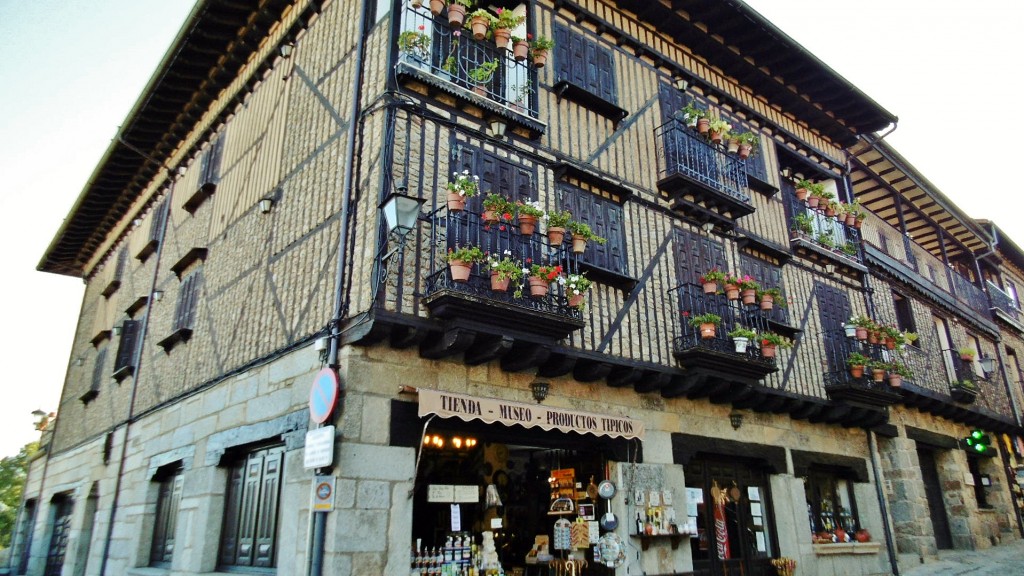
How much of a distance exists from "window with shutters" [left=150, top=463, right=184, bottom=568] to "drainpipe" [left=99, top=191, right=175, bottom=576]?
1.60 m

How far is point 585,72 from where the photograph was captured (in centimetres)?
1002

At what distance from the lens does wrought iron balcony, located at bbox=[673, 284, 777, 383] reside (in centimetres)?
923

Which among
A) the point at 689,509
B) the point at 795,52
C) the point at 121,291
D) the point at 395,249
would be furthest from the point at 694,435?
the point at 121,291

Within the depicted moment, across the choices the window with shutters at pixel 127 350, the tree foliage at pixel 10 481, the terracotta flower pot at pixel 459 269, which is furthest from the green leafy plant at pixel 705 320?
the tree foliage at pixel 10 481

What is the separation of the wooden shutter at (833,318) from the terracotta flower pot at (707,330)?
3.90 metres

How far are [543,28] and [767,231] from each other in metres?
5.46

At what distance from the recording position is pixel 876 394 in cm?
1167

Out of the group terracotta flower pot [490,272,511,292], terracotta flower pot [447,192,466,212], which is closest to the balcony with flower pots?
terracotta flower pot [490,272,511,292]

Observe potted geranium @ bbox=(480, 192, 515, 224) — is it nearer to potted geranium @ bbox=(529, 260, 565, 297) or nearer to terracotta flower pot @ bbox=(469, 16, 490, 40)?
potted geranium @ bbox=(529, 260, 565, 297)

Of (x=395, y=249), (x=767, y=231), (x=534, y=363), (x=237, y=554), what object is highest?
(x=767, y=231)

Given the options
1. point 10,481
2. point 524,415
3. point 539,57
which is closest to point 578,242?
point 524,415

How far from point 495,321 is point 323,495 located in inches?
90.8

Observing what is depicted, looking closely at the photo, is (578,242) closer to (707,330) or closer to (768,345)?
(707,330)

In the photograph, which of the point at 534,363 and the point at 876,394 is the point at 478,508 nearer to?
the point at 534,363
